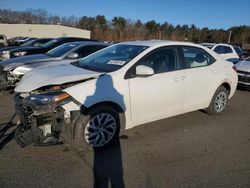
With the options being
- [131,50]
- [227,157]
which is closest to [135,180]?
[227,157]

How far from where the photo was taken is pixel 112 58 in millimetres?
4758

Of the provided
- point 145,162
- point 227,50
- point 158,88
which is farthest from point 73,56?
point 227,50

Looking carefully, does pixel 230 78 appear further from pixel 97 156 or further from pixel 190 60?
pixel 97 156

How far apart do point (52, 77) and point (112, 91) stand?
0.94 m

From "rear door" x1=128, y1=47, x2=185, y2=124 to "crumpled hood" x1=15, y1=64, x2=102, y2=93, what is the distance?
29.2 inches

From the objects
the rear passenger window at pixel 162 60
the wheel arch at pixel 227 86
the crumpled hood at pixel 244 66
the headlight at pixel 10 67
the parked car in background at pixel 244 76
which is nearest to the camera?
the rear passenger window at pixel 162 60

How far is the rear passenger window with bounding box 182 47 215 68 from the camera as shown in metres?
5.09

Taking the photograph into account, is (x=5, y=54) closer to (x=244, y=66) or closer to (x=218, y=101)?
(x=218, y=101)

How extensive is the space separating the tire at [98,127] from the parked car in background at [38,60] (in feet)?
12.9

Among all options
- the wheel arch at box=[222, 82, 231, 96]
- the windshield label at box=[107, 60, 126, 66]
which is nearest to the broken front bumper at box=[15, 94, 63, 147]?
the windshield label at box=[107, 60, 126, 66]

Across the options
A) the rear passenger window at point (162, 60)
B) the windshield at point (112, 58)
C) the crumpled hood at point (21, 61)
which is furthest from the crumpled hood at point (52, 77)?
the crumpled hood at point (21, 61)

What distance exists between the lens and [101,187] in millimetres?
3123

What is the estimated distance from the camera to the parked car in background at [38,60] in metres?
7.29

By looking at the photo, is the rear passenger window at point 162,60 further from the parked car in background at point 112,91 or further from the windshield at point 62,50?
the windshield at point 62,50
